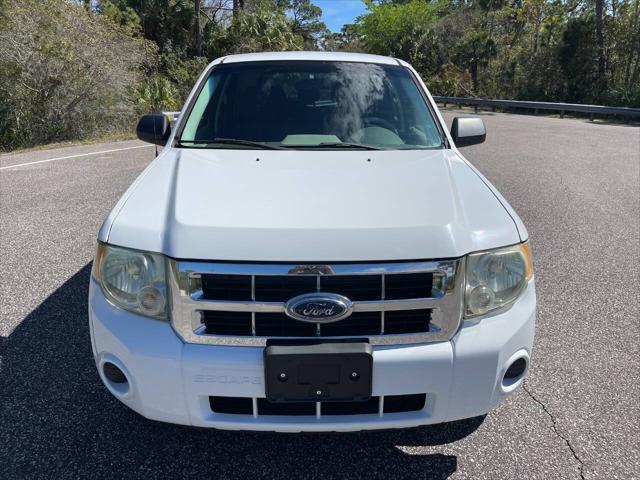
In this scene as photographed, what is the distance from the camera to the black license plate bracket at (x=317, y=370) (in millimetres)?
1889

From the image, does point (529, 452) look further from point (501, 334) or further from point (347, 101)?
point (347, 101)

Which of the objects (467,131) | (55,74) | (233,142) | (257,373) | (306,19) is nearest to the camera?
(257,373)

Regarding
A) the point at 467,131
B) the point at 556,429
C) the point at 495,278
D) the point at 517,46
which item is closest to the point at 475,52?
the point at 517,46

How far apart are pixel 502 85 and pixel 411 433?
34.4m

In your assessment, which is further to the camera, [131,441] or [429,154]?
[429,154]

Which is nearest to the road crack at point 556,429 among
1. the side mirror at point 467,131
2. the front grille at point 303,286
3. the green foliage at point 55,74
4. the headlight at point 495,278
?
the headlight at point 495,278

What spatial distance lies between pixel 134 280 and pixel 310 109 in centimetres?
176

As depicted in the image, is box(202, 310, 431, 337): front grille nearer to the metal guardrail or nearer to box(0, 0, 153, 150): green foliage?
box(0, 0, 153, 150): green foliage

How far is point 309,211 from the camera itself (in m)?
2.10

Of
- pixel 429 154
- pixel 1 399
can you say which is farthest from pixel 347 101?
pixel 1 399

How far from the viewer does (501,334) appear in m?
2.03

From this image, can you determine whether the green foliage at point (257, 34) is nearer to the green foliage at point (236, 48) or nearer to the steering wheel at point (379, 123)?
the green foliage at point (236, 48)

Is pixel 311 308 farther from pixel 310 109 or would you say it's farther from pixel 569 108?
pixel 569 108

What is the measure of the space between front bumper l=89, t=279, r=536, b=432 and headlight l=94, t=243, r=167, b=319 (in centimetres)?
5
